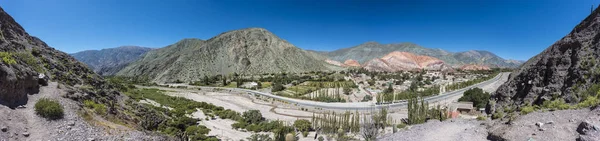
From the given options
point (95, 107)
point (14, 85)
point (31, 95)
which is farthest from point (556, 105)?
point (31, 95)

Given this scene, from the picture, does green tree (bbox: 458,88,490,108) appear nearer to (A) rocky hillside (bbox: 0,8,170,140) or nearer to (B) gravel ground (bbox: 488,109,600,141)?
(B) gravel ground (bbox: 488,109,600,141)

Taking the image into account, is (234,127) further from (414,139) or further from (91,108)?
(414,139)

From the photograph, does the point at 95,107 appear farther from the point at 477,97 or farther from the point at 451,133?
the point at 477,97

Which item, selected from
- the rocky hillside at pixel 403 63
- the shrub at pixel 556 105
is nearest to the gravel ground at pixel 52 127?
the shrub at pixel 556 105

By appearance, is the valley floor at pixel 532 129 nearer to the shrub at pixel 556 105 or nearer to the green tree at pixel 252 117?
the shrub at pixel 556 105

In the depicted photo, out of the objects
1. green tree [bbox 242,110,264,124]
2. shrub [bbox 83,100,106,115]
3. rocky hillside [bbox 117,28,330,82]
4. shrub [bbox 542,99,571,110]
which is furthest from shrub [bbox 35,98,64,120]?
rocky hillside [bbox 117,28,330,82]
